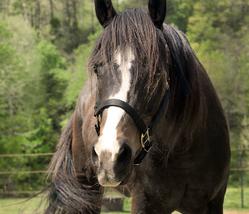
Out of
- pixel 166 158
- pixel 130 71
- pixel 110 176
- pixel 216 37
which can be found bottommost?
pixel 216 37

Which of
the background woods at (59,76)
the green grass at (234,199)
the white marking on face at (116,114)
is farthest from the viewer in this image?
the background woods at (59,76)

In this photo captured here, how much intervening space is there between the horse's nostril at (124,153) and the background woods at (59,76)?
15.1 meters

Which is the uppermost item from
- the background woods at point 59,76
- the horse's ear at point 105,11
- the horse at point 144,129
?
the horse's ear at point 105,11

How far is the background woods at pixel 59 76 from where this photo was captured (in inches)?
800

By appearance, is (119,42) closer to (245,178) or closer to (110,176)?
(110,176)

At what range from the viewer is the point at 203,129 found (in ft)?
11.9

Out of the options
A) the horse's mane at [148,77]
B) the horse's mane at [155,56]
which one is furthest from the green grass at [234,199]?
the horse's mane at [155,56]

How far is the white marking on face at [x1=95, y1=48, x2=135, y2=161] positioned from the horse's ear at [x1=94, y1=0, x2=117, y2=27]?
1.11ft

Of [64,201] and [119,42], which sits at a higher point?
[119,42]

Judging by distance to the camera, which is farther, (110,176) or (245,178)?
(245,178)

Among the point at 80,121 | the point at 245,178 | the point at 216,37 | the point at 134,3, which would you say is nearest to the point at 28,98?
the point at 134,3

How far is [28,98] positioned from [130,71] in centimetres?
2589

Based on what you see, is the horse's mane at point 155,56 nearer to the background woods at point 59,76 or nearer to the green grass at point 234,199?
the green grass at point 234,199

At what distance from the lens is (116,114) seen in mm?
2578
